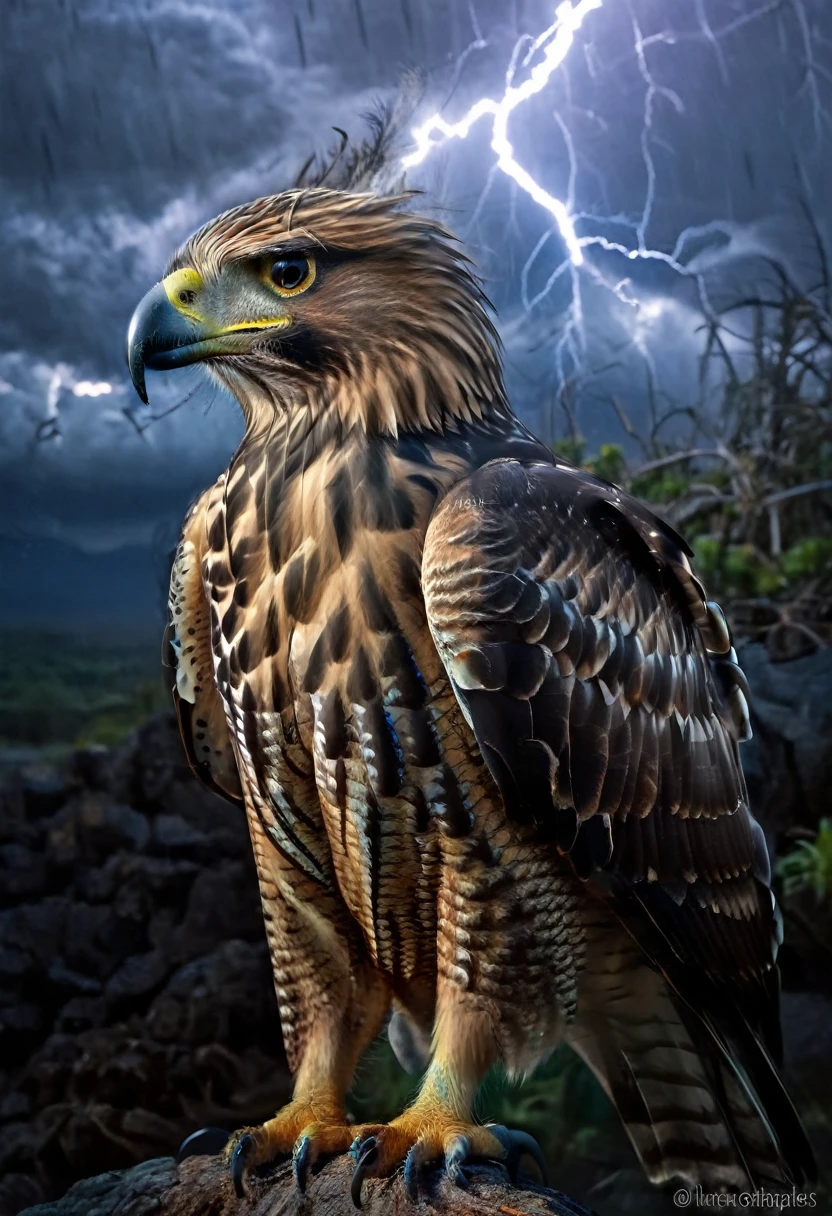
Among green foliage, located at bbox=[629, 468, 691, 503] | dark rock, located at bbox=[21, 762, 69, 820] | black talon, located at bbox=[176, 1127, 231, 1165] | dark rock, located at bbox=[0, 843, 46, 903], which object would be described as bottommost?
black talon, located at bbox=[176, 1127, 231, 1165]

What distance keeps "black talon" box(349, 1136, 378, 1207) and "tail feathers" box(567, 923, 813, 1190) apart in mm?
345

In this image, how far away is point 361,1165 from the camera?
1165mm

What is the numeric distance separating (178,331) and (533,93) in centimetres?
128

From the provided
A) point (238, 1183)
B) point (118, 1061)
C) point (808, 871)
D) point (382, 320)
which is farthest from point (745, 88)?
point (118, 1061)

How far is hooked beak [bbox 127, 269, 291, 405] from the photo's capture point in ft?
4.01

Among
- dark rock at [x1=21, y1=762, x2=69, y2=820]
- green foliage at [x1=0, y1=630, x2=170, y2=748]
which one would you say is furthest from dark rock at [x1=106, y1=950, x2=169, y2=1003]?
green foliage at [x1=0, y1=630, x2=170, y2=748]

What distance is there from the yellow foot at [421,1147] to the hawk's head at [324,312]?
88cm

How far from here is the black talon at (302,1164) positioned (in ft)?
4.06

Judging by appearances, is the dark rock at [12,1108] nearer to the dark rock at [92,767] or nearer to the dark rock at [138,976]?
the dark rock at [138,976]

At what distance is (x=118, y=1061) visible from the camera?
6.88ft

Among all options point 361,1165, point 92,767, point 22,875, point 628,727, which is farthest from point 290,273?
point 22,875

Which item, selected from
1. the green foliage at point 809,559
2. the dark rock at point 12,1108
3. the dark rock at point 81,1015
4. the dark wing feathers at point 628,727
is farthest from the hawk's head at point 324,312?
the dark rock at point 12,1108

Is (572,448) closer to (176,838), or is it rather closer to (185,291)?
(185,291)

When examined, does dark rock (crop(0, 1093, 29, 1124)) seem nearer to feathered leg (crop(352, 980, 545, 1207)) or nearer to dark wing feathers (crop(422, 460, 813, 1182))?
feathered leg (crop(352, 980, 545, 1207))
